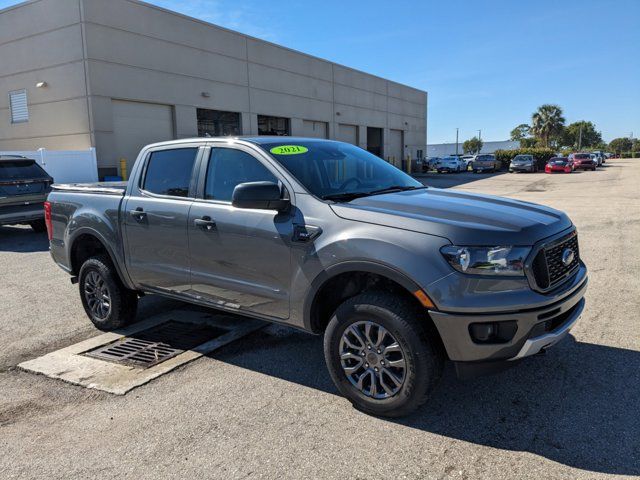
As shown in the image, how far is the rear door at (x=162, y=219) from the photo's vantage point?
4.37m

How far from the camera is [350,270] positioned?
3.34 meters

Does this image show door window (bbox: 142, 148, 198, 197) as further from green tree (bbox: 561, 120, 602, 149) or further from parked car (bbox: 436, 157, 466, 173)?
green tree (bbox: 561, 120, 602, 149)

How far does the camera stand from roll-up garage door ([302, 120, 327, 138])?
29708 millimetres

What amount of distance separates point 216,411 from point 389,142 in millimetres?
38165

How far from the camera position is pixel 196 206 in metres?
4.25

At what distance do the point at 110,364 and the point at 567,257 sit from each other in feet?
12.3

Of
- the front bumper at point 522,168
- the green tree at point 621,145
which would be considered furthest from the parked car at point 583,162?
the green tree at point 621,145

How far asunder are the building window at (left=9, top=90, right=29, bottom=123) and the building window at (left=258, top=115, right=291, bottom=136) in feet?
34.1

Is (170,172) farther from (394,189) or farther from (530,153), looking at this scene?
(530,153)

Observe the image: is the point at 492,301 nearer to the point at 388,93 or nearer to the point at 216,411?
the point at 216,411

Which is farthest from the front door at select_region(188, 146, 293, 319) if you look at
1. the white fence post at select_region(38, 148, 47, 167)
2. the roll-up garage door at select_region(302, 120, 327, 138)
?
the roll-up garage door at select_region(302, 120, 327, 138)

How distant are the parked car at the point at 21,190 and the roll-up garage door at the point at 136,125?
8.31 m

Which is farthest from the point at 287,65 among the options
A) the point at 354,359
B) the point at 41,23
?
the point at 354,359

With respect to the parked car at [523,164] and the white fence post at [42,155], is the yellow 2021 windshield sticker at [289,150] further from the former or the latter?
the parked car at [523,164]
